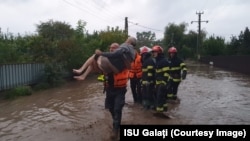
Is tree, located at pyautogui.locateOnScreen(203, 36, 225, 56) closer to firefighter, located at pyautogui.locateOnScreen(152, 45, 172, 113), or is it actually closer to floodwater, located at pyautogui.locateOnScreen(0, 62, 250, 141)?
floodwater, located at pyautogui.locateOnScreen(0, 62, 250, 141)

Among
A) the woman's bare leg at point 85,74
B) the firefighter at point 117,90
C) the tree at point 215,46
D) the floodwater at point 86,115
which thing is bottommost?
the floodwater at point 86,115

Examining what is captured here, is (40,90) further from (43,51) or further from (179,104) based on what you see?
(179,104)

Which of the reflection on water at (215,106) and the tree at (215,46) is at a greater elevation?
the tree at (215,46)

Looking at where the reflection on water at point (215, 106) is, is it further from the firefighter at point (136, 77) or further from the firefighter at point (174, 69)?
the firefighter at point (136, 77)

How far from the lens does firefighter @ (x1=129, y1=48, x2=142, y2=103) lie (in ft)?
38.4

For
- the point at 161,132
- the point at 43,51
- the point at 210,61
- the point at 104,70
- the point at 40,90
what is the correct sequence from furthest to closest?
the point at 210,61, the point at 43,51, the point at 40,90, the point at 104,70, the point at 161,132

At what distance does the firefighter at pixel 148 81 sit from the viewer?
35.0 ft

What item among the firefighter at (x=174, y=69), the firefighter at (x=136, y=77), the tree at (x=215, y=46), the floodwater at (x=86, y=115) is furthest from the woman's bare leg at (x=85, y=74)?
the tree at (x=215, y=46)

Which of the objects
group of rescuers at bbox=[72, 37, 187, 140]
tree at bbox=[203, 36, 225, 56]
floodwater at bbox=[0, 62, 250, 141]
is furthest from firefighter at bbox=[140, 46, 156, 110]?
tree at bbox=[203, 36, 225, 56]

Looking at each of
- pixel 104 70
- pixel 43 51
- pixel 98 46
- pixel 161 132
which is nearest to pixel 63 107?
pixel 104 70

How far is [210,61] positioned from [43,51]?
31490 millimetres

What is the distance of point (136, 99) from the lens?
12.2 m

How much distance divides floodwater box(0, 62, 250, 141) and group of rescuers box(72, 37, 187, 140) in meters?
0.45

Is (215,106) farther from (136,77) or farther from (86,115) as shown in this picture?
(86,115)
